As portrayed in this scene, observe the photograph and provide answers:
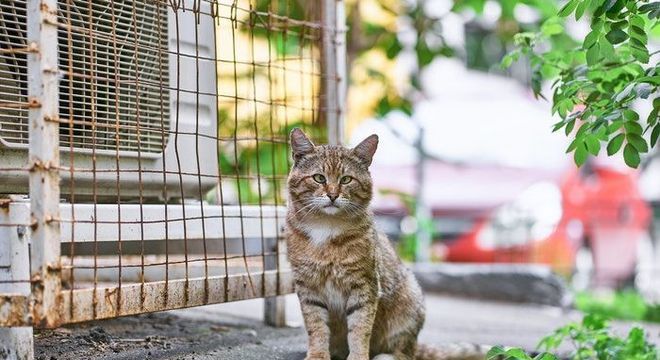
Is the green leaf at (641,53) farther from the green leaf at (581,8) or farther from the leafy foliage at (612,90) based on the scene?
the green leaf at (581,8)

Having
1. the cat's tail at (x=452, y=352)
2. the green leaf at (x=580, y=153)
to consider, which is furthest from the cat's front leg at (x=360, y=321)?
the green leaf at (x=580, y=153)

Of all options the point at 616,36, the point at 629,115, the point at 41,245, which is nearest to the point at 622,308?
the point at 629,115

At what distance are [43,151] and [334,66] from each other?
2.31 m

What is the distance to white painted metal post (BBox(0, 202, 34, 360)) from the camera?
123 inches

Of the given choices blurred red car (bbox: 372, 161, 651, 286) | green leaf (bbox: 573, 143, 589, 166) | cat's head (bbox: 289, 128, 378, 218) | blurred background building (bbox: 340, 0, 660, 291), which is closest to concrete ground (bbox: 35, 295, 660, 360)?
cat's head (bbox: 289, 128, 378, 218)

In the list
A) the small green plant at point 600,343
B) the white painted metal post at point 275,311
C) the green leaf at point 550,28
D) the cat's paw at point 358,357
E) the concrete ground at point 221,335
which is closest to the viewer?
the cat's paw at point 358,357

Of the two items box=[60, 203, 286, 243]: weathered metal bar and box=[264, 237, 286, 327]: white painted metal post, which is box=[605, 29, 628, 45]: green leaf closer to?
box=[60, 203, 286, 243]: weathered metal bar

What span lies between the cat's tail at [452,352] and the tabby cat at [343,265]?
0.77 feet

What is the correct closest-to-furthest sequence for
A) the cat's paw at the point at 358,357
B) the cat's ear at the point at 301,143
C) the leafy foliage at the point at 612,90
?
the leafy foliage at the point at 612,90 → the cat's paw at the point at 358,357 → the cat's ear at the point at 301,143

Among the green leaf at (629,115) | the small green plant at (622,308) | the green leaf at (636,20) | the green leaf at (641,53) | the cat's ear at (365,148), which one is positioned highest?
the green leaf at (636,20)

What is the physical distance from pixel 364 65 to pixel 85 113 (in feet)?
15.6

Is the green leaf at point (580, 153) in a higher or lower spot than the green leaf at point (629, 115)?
lower

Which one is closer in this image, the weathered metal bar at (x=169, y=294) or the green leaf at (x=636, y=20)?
the weathered metal bar at (x=169, y=294)

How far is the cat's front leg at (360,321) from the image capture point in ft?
12.0
